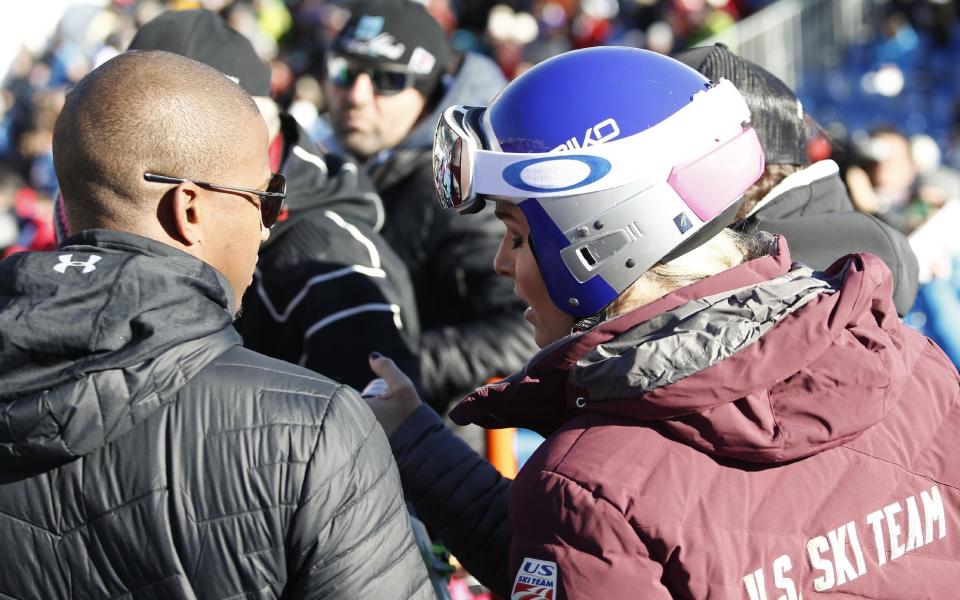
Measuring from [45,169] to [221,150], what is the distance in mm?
13542

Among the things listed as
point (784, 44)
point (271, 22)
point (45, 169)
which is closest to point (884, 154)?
point (784, 44)

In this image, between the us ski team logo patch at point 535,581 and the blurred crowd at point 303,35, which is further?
the blurred crowd at point 303,35

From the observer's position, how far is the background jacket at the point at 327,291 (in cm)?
312

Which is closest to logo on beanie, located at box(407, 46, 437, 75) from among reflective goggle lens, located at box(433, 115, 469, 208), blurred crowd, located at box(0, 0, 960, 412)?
reflective goggle lens, located at box(433, 115, 469, 208)

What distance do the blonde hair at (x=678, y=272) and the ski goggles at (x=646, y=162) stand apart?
74 mm

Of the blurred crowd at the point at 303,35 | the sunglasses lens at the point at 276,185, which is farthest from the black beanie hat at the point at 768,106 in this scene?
the blurred crowd at the point at 303,35

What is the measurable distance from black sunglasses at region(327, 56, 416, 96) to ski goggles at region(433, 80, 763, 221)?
9.52 feet

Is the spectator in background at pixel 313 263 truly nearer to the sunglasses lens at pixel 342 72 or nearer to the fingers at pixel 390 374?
the fingers at pixel 390 374

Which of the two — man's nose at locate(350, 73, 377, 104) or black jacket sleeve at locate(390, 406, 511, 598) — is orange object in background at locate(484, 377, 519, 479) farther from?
black jacket sleeve at locate(390, 406, 511, 598)

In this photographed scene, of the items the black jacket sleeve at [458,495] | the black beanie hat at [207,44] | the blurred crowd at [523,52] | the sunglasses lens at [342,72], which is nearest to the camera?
the black jacket sleeve at [458,495]

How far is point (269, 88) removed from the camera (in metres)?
3.72

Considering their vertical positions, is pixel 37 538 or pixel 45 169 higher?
pixel 37 538

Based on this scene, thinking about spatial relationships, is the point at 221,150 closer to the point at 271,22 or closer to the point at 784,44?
the point at 784,44

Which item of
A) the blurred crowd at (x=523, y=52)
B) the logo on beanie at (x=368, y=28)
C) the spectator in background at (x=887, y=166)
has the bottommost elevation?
the blurred crowd at (x=523, y=52)
